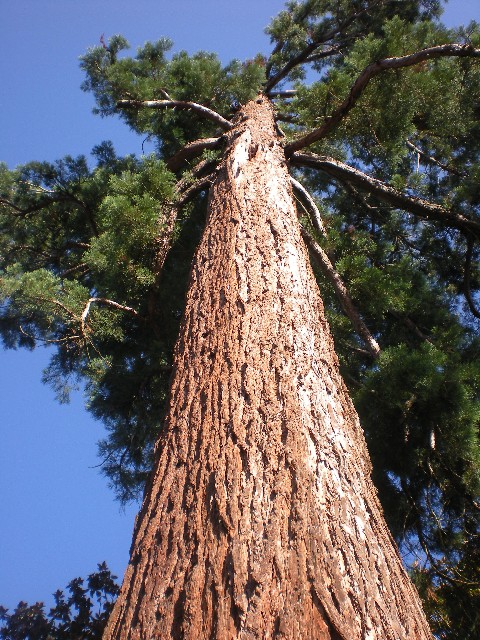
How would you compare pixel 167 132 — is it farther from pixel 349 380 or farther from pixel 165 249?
pixel 349 380

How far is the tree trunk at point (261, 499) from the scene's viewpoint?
152 centimetres

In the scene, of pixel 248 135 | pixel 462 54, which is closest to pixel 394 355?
pixel 248 135

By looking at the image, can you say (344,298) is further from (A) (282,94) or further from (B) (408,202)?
(A) (282,94)

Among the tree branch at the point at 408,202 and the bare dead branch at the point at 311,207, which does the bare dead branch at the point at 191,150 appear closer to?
the bare dead branch at the point at 311,207

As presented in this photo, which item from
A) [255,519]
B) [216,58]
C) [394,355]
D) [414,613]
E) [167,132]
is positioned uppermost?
[216,58]

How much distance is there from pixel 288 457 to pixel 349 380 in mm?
3748

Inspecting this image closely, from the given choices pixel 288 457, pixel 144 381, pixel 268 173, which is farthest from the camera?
pixel 144 381

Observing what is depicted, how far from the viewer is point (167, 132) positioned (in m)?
7.68

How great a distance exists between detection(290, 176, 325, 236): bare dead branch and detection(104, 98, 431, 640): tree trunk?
8.53ft

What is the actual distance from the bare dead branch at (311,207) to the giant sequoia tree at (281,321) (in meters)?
0.07

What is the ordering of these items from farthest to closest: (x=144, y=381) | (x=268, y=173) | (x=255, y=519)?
(x=144, y=381)
(x=268, y=173)
(x=255, y=519)

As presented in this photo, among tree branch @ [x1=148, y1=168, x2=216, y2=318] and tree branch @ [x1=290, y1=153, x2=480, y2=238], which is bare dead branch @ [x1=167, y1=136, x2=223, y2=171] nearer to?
tree branch @ [x1=148, y1=168, x2=216, y2=318]

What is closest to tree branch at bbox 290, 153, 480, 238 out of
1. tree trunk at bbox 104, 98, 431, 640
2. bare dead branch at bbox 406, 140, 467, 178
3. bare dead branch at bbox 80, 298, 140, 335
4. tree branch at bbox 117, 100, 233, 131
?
bare dead branch at bbox 406, 140, 467, 178

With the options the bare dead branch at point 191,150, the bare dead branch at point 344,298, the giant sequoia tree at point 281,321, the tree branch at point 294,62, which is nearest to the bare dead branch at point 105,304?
the giant sequoia tree at point 281,321
